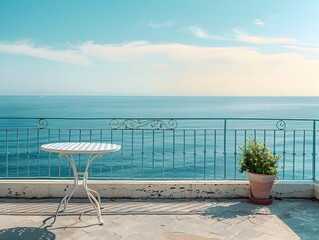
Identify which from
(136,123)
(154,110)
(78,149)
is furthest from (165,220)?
(154,110)

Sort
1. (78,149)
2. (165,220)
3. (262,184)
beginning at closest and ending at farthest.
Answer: (78,149) → (165,220) → (262,184)

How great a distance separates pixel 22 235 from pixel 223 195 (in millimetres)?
2636

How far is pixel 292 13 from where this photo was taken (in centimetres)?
1104

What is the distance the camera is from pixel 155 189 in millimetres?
4734

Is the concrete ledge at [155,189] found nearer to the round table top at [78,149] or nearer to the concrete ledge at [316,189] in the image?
the concrete ledge at [316,189]

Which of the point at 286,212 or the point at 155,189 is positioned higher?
the point at 155,189

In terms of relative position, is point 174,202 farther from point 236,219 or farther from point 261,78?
point 261,78

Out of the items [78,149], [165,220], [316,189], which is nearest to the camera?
[78,149]

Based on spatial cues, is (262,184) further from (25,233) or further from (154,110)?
(154,110)

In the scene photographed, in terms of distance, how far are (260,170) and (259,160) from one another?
131mm

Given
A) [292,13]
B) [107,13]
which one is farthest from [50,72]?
[292,13]

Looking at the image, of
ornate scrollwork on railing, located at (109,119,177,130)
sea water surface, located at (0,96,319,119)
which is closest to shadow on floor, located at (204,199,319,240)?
ornate scrollwork on railing, located at (109,119,177,130)

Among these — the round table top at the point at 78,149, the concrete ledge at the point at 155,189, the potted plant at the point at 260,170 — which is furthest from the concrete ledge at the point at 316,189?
the round table top at the point at 78,149

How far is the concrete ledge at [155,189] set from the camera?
4652 mm
